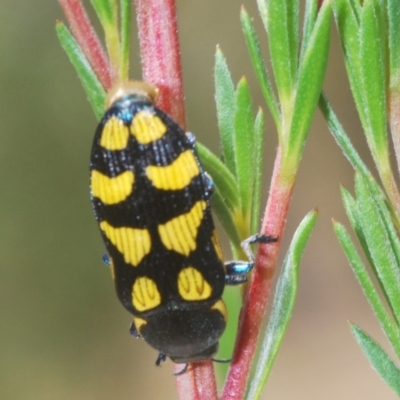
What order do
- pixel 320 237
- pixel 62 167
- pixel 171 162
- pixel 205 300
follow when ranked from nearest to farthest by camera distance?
pixel 171 162 → pixel 205 300 → pixel 62 167 → pixel 320 237

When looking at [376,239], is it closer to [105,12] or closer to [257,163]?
[257,163]

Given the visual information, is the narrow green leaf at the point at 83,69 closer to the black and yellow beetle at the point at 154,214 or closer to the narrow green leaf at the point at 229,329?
the black and yellow beetle at the point at 154,214

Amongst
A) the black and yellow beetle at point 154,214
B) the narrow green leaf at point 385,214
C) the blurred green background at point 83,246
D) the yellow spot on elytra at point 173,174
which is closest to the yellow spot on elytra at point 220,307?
the black and yellow beetle at point 154,214

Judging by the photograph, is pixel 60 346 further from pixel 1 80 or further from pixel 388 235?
pixel 388 235

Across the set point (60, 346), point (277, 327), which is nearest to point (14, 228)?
point (60, 346)

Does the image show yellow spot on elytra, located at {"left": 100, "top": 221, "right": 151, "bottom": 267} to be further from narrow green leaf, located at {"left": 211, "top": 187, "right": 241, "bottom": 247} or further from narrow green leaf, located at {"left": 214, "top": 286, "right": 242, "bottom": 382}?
narrow green leaf, located at {"left": 214, "top": 286, "right": 242, "bottom": 382}

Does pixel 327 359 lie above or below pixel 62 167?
below

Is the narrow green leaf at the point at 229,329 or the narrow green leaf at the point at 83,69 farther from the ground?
the narrow green leaf at the point at 83,69
